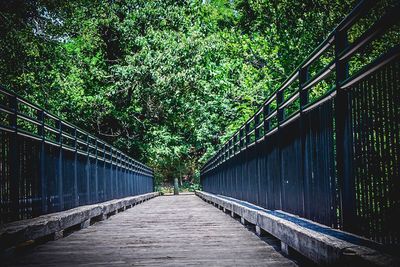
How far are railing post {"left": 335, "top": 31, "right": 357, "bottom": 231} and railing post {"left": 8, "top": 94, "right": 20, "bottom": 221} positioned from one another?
3924 mm

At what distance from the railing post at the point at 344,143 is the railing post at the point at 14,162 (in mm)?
3924

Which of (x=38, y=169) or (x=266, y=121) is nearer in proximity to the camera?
(x=38, y=169)

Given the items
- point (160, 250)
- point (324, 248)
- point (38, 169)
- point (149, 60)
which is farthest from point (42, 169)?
point (149, 60)

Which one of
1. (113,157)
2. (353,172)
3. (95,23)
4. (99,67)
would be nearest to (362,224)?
(353,172)

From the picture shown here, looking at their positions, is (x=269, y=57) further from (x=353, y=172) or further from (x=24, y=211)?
(x=353, y=172)

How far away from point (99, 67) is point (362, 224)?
1036 inches

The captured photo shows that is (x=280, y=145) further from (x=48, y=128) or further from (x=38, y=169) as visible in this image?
(x=48, y=128)

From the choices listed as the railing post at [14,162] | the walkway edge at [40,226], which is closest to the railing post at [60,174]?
the walkway edge at [40,226]

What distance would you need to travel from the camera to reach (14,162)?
6.26 metres

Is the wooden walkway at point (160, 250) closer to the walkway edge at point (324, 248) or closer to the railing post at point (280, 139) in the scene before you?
the walkway edge at point (324, 248)

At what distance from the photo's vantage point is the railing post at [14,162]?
6051 millimetres

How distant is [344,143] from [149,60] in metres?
22.2

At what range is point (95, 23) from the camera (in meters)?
24.9

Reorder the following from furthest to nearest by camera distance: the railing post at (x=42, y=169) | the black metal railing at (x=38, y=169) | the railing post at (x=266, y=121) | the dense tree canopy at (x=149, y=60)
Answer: the dense tree canopy at (x=149, y=60), the railing post at (x=266, y=121), the railing post at (x=42, y=169), the black metal railing at (x=38, y=169)
